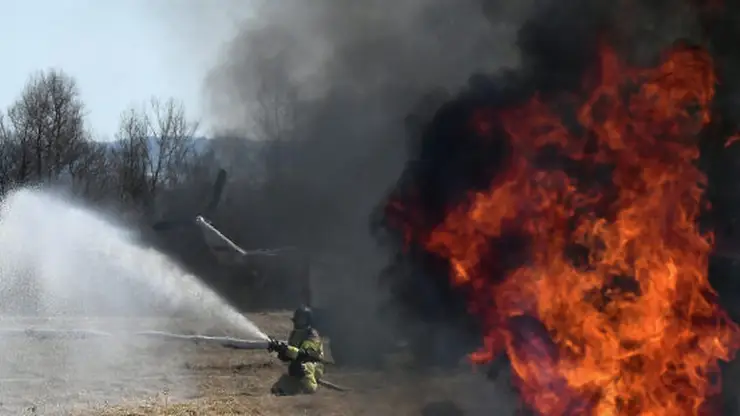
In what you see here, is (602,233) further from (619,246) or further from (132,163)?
(132,163)

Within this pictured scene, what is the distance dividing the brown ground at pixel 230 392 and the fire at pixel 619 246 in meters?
2.42

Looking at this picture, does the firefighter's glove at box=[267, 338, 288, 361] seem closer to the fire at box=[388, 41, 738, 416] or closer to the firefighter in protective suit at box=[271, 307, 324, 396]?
the firefighter in protective suit at box=[271, 307, 324, 396]

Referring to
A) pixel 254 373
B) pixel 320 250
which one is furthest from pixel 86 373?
pixel 320 250

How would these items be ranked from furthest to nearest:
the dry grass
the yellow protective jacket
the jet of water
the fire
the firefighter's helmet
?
the jet of water → the firefighter's helmet → the yellow protective jacket → the dry grass → the fire

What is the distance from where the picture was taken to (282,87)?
14.6 metres

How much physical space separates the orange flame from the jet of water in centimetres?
608

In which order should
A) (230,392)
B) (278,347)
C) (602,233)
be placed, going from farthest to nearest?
1. (230,392)
2. (278,347)
3. (602,233)

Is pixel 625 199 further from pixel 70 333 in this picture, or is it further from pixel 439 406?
pixel 70 333

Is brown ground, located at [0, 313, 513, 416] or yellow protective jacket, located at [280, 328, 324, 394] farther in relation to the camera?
yellow protective jacket, located at [280, 328, 324, 394]

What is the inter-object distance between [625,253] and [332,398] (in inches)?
265

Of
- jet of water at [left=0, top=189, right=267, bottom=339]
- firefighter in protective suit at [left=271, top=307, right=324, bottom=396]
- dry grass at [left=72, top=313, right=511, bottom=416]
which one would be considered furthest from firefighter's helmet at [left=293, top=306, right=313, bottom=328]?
dry grass at [left=72, top=313, right=511, bottom=416]

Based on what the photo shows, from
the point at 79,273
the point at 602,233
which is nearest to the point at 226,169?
the point at 79,273

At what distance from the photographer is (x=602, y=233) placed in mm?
9930

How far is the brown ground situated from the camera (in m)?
13.4
